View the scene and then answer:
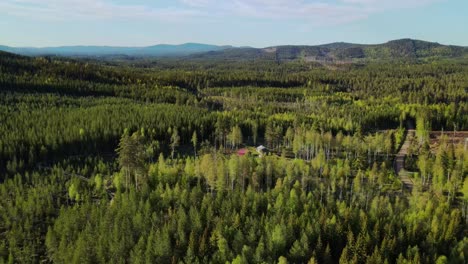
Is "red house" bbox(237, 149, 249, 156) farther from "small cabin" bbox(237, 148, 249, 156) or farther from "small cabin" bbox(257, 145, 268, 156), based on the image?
"small cabin" bbox(257, 145, 268, 156)

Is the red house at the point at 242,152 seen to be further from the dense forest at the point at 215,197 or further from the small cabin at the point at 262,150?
the small cabin at the point at 262,150

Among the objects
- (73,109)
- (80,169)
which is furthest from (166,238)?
(73,109)

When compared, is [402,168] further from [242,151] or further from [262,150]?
[242,151]

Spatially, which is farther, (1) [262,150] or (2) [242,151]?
(2) [242,151]

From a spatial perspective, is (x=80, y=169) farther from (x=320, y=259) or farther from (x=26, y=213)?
(x=320, y=259)

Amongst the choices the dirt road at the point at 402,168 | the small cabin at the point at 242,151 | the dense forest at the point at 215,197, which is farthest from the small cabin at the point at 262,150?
the dirt road at the point at 402,168

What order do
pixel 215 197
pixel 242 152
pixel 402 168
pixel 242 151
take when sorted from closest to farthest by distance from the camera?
pixel 215 197
pixel 402 168
pixel 242 152
pixel 242 151

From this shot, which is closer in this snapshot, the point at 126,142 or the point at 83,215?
the point at 83,215

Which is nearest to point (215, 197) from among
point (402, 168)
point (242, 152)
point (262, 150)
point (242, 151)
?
point (242, 152)

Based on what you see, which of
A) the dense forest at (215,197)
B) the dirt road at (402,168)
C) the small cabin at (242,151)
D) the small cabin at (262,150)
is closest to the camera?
the dense forest at (215,197)

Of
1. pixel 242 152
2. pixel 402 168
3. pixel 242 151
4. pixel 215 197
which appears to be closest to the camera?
pixel 215 197

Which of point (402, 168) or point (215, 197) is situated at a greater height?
point (215, 197)
